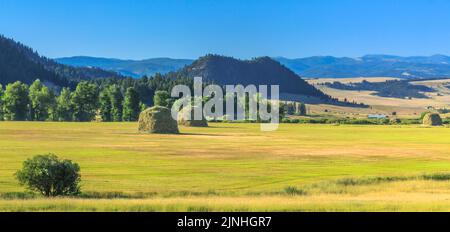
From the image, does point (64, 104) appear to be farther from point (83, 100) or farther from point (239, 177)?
point (239, 177)

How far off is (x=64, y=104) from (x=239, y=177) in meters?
111

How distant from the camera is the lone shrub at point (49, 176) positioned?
102 ft

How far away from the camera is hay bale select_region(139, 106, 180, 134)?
89819 millimetres

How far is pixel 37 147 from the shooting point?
2303 inches

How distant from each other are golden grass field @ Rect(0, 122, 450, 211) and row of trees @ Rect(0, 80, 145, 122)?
7122 centimetres

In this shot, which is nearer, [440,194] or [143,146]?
[440,194]

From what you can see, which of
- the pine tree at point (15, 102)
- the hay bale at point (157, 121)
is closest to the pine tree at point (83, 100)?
the pine tree at point (15, 102)

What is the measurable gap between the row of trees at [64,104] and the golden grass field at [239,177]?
234ft

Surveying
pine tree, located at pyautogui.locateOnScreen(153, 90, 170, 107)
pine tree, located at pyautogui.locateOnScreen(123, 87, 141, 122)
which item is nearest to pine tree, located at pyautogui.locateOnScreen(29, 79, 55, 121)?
pine tree, located at pyautogui.locateOnScreen(123, 87, 141, 122)

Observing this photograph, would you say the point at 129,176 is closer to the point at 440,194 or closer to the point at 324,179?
the point at 324,179

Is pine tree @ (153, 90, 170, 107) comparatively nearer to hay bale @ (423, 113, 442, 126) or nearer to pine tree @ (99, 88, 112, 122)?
pine tree @ (99, 88, 112, 122)

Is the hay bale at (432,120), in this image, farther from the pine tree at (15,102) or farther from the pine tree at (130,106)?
the pine tree at (15,102)
